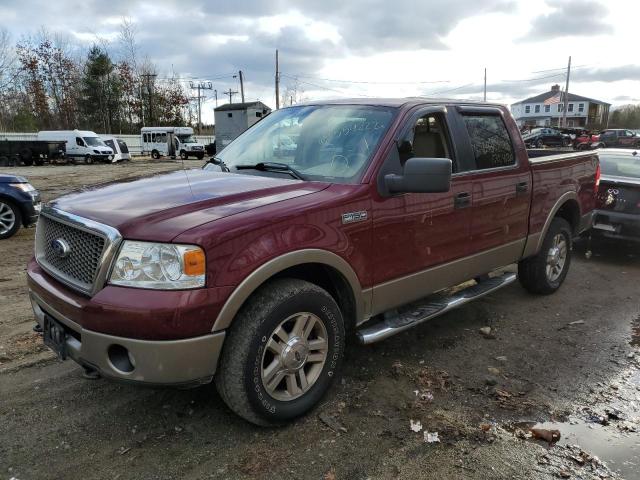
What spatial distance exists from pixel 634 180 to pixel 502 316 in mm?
3480

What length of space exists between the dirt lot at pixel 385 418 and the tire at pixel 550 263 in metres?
0.91

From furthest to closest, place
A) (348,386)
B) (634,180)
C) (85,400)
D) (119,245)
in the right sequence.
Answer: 1. (634,180)
2. (348,386)
3. (85,400)
4. (119,245)

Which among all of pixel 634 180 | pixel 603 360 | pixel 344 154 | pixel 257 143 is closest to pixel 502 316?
pixel 603 360

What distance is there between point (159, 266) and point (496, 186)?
2952mm

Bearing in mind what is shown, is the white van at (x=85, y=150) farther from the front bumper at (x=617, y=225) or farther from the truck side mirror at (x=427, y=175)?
the truck side mirror at (x=427, y=175)

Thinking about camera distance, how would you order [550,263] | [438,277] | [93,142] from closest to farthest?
[438,277]
[550,263]
[93,142]

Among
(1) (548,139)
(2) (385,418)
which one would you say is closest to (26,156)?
(2) (385,418)

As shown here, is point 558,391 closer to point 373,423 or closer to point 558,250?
point 373,423

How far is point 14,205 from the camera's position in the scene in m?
8.37

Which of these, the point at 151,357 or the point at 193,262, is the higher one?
the point at 193,262

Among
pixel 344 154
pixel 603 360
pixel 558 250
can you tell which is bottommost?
pixel 603 360

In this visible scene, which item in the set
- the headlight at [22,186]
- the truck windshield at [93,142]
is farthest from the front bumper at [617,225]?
the truck windshield at [93,142]

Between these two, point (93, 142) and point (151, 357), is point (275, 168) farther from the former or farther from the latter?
point (93, 142)

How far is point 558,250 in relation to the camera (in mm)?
5531
